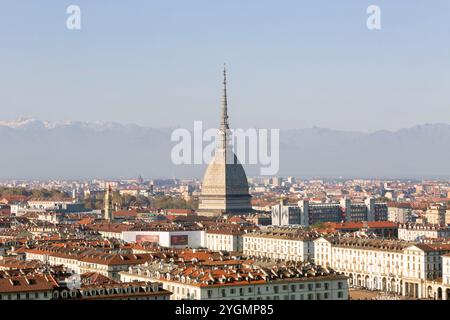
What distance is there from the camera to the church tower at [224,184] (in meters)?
101

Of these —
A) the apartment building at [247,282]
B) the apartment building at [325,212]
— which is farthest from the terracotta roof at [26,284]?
the apartment building at [325,212]

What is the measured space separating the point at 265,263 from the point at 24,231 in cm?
3441

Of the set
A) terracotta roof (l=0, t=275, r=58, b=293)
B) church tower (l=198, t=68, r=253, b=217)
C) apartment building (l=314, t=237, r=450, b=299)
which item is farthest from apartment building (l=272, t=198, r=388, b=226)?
terracotta roof (l=0, t=275, r=58, b=293)

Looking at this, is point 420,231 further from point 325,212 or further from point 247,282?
point 247,282

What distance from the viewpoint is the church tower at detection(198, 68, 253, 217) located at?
10100cm

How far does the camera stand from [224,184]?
3971 inches

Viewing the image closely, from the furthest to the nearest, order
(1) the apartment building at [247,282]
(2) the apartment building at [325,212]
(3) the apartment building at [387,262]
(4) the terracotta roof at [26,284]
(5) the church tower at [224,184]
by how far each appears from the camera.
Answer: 1. (5) the church tower at [224,184]
2. (2) the apartment building at [325,212]
3. (3) the apartment building at [387,262]
4. (1) the apartment building at [247,282]
5. (4) the terracotta roof at [26,284]

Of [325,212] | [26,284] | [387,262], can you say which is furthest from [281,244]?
[325,212]

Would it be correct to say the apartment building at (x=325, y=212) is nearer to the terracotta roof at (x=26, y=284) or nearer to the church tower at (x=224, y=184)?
the church tower at (x=224, y=184)

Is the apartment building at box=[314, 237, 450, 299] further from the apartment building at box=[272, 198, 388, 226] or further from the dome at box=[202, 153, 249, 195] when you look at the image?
the dome at box=[202, 153, 249, 195]

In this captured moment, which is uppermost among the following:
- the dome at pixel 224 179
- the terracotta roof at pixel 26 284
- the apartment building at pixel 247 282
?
the dome at pixel 224 179

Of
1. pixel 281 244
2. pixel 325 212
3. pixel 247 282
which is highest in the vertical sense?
pixel 247 282
